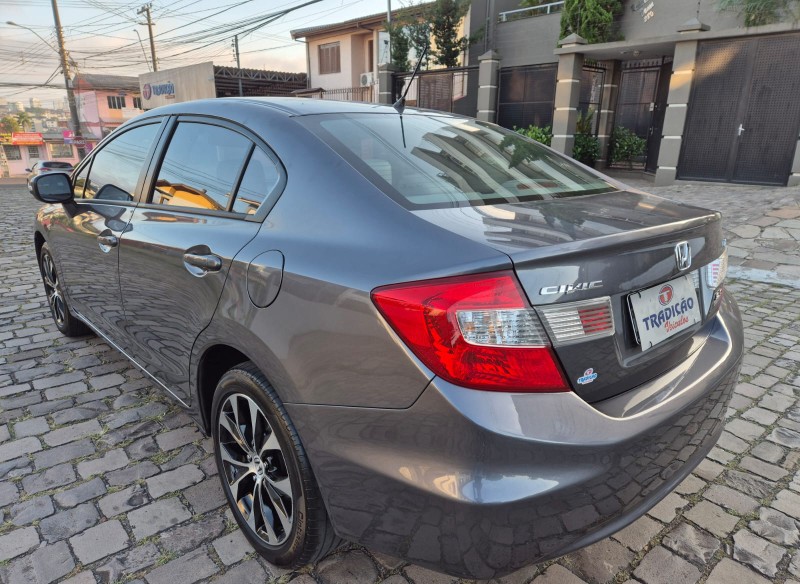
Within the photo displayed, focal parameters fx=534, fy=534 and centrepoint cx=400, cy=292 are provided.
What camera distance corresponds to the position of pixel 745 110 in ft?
34.1

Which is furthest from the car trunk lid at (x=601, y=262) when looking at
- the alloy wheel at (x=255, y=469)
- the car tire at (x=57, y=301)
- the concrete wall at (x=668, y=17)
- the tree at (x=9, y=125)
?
the tree at (x=9, y=125)

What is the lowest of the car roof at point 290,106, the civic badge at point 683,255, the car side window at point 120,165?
the civic badge at point 683,255

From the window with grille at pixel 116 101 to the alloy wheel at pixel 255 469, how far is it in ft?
188

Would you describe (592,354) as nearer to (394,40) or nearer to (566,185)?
(566,185)

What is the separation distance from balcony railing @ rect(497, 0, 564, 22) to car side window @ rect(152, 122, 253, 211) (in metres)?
17.3

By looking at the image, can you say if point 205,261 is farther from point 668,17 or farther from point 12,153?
point 12,153

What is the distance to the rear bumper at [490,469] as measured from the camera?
1.29 m

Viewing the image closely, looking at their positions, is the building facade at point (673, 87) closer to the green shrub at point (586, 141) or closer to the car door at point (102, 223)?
the green shrub at point (586, 141)

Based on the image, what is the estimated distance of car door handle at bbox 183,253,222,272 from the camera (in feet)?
6.25

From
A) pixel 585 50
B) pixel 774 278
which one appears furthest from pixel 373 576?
pixel 585 50

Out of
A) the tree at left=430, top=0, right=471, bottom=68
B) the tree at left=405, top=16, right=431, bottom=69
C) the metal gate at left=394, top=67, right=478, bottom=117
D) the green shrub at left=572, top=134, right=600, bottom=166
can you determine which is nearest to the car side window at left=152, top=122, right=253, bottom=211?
the green shrub at left=572, top=134, right=600, bottom=166

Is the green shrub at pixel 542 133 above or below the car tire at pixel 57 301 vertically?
above

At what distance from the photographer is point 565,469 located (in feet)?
4.32

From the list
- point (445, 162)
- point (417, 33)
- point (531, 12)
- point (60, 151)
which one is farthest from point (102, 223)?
point (60, 151)
